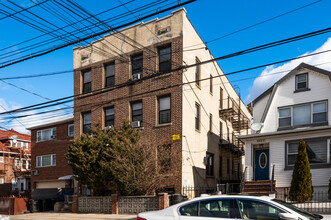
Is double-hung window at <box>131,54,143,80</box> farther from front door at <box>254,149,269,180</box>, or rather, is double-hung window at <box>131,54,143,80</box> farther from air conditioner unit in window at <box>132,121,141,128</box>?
front door at <box>254,149,269,180</box>

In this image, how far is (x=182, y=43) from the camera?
1869cm

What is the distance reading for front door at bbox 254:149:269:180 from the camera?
1897cm

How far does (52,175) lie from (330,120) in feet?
70.1

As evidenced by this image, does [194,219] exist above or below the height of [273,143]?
below

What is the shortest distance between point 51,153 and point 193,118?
14.0 metres

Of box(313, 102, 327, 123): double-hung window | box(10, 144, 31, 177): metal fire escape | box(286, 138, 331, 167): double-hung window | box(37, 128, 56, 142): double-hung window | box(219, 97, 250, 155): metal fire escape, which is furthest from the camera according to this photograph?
box(10, 144, 31, 177): metal fire escape

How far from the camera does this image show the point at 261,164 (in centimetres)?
1928

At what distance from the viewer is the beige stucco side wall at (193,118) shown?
18.6 m

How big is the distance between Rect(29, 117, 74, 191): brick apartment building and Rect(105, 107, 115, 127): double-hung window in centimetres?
544

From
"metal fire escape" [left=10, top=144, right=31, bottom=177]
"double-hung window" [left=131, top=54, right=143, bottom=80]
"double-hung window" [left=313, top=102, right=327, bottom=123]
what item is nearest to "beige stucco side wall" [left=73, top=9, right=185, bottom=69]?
"double-hung window" [left=131, top=54, right=143, bottom=80]

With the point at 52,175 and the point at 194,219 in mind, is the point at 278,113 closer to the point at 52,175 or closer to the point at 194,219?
the point at 194,219

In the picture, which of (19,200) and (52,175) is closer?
(19,200)

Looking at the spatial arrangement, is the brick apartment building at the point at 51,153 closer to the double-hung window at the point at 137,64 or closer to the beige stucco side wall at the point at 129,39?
the beige stucco side wall at the point at 129,39

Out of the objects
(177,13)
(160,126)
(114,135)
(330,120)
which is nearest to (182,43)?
(177,13)
